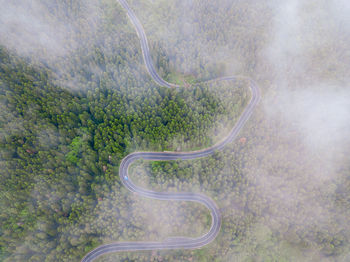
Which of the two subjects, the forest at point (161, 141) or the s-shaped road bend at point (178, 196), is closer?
the s-shaped road bend at point (178, 196)

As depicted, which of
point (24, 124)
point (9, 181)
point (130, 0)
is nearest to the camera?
point (9, 181)

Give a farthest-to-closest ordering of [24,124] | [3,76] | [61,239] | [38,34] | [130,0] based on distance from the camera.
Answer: [130,0] → [38,34] → [3,76] → [24,124] → [61,239]

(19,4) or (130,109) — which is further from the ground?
(19,4)

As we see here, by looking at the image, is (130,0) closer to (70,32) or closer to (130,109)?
(70,32)

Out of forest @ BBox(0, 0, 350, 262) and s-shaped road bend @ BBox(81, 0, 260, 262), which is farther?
forest @ BBox(0, 0, 350, 262)

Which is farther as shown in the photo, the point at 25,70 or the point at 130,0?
the point at 130,0

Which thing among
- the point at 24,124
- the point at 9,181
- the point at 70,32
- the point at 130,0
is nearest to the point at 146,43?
the point at 130,0

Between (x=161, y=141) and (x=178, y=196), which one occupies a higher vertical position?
(x=161, y=141)

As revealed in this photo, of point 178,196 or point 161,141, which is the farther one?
point 161,141
